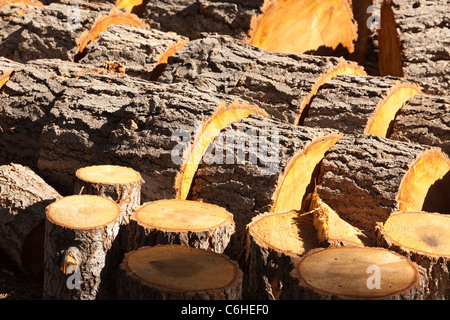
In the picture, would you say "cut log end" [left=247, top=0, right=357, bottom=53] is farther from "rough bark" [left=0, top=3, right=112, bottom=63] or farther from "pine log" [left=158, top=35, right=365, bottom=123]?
"rough bark" [left=0, top=3, right=112, bottom=63]

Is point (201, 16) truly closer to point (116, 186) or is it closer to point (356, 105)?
point (356, 105)

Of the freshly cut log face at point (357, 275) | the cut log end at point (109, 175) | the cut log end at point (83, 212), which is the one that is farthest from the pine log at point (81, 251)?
the freshly cut log face at point (357, 275)

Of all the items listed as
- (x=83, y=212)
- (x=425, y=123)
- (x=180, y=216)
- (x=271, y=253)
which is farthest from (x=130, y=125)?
(x=425, y=123)

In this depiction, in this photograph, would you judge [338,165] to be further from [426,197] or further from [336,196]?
[426,197]
